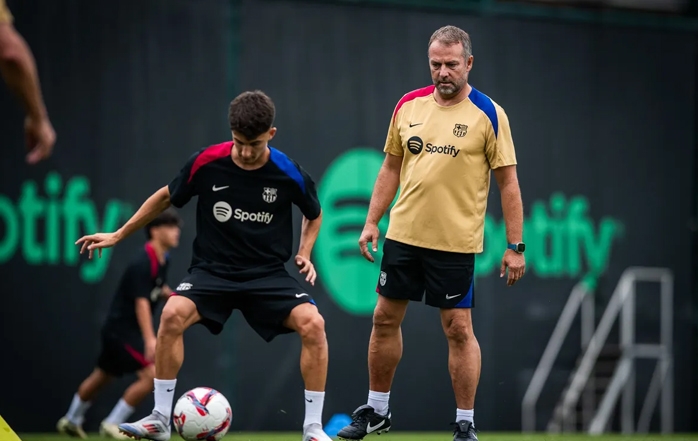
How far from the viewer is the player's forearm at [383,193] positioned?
6602 millimetres

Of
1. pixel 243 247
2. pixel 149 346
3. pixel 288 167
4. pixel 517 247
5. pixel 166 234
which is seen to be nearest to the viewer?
pixel 517 247

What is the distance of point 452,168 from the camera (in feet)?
20.5

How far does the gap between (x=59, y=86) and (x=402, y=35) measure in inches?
153

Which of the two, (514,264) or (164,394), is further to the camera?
(514,264)

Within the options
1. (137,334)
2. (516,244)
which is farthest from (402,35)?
(516,244)

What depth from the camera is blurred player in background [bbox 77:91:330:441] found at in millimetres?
6180

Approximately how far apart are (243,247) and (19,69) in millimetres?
2250

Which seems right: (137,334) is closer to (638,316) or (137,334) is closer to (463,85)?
(463,85)

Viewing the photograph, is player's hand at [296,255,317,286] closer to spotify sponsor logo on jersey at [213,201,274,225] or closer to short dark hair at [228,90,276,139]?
spotify sponsor logo on jersey at [213,201,274,225]

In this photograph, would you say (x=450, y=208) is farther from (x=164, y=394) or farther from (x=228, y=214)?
(x=164, y=394)

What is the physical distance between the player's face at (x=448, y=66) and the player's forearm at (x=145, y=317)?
14.4 ft

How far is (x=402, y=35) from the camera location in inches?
488

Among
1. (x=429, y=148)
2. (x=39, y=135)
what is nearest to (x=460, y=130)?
(x=429, y=148)

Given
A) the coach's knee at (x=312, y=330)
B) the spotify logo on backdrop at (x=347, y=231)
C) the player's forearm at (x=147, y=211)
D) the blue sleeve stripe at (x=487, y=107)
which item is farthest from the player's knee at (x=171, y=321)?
the spotify logo on backdrop at (x=347, y=231)
